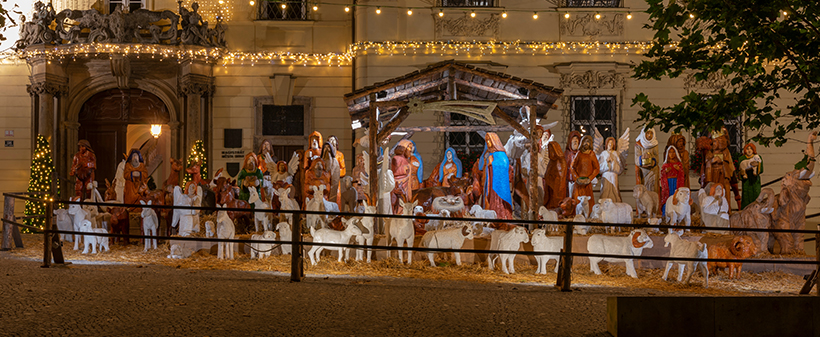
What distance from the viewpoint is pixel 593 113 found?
18984 mm

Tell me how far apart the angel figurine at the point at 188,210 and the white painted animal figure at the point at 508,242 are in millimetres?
5366

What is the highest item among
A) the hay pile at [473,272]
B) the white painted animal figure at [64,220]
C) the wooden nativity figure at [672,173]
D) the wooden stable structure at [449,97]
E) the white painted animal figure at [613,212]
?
the wooden stable structure at [449,97]

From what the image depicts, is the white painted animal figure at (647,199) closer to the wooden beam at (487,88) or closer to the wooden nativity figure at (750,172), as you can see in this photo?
the wooden nativity figure at (750,172)

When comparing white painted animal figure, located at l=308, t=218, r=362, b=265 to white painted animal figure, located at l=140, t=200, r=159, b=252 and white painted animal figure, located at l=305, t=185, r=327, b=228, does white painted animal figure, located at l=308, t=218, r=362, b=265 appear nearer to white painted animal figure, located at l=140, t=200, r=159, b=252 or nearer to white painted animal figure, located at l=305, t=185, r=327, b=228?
white painted animal figure, located at l=305, t=185, r=327, b=228

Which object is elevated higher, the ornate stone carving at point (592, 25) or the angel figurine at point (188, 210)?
the ornate stone carving at point (592, 25)

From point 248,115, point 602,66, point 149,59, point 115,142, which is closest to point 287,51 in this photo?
point 248,115

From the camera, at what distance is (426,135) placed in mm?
18781

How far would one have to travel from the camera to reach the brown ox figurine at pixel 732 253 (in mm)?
10616

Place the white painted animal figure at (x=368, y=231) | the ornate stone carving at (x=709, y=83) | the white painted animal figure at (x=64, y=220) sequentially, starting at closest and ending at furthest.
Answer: the white painted animal figure at (x=368, y=231)
the white painted animal figure at (x=64, y=220)
the ornate stone carving at (x=709, y=83)

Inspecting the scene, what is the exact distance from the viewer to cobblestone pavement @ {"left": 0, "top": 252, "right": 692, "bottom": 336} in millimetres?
6027

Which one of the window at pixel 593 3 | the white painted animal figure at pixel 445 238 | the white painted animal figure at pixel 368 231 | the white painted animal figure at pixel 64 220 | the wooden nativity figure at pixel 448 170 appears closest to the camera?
the white painted animal figure at pixel 445 238

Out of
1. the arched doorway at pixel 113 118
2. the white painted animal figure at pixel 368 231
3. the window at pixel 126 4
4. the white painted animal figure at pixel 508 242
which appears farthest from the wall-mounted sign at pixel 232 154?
the white painted animal figure at pixel 508 242

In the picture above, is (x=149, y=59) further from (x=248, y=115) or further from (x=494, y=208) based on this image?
(x=494, y=208)

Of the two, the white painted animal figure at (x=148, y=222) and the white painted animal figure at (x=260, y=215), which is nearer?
the white painted animal figure at (x=148, y=222)
